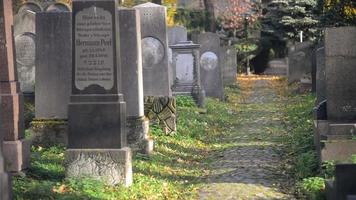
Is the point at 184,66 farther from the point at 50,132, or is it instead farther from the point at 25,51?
the point at 50,132

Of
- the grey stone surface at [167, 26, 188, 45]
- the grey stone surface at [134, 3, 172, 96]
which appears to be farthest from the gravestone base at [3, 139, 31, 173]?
the grey stone surface at [167, 26, 188, 45]

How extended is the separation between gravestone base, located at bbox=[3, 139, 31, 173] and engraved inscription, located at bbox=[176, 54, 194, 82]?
10.4 metres

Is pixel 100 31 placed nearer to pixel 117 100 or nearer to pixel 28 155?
pixel 117 100

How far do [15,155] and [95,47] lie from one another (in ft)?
5.62

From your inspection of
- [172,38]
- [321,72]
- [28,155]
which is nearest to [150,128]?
[321,72]

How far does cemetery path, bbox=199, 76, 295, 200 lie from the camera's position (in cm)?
846

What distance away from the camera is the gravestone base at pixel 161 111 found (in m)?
13.0

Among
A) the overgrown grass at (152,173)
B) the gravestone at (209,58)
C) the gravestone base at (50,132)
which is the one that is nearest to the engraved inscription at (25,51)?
the gravestone base at (50,132)

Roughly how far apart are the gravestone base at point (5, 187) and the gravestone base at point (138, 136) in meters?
4.88

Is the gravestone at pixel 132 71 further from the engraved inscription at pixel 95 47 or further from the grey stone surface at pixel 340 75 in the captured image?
the grey stone surface at pixel 340 75

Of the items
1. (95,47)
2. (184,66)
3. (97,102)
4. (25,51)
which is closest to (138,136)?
(97,102)

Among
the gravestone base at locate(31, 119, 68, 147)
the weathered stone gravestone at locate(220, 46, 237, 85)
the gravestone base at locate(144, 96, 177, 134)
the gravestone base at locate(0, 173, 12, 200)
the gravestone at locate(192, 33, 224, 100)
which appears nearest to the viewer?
the gravestone base at locate(0, 173, 12, 200)

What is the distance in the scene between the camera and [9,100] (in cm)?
885

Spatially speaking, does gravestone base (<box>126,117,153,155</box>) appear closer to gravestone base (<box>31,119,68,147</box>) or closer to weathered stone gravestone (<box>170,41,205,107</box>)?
gravestone base (<box>31,119,68,147</box>)
